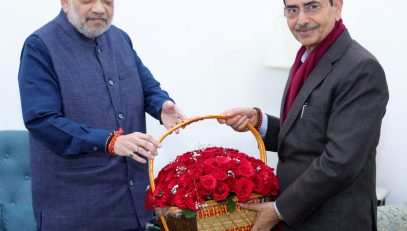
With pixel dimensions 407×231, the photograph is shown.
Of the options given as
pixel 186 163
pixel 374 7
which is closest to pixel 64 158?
pixel 186 163

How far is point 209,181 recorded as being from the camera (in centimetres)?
139

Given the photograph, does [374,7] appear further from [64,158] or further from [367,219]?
[64,158]

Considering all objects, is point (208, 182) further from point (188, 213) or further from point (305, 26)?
point (305, 26)

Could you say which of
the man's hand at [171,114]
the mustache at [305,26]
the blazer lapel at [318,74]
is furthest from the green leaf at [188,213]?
the mustache at [305,26]

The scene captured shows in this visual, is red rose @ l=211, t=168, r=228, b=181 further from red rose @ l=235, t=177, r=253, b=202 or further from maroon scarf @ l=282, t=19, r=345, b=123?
maroon scarf @ l=282, t=19, r=345, b=123

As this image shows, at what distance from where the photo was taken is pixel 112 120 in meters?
1.71

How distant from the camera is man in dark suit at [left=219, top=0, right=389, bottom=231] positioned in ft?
4.58

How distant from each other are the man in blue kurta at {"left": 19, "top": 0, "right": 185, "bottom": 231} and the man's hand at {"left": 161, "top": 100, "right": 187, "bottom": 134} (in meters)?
0.13

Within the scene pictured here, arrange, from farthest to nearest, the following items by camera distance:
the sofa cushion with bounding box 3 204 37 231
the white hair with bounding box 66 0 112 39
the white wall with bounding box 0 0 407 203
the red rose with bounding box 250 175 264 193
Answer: the white wall with bounding box 0 0 407 203 < the sofa cushion with bounding box 3 204 37 231 < the white hair with bounding box 66 0 112 39 < the red rose with bounding box 250 175 264 193

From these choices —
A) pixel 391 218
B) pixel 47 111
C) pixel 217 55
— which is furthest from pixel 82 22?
pixel 391 218

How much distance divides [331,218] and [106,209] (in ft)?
2.52

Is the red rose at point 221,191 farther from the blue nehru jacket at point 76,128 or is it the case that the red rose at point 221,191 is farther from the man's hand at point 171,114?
the man's hand at point 171,114

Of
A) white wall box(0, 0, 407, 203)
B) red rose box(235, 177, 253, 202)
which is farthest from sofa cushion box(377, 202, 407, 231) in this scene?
red rose box(235, 177, 253, 202)

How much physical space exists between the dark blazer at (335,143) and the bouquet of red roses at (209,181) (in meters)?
0.11
